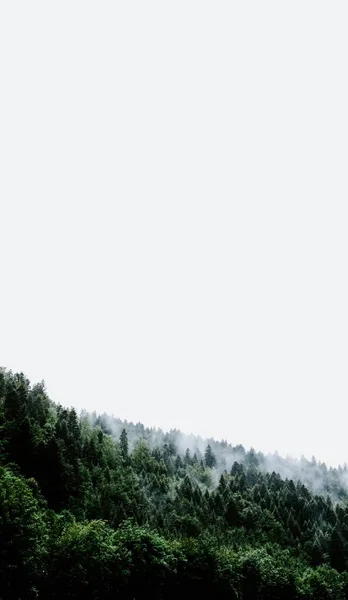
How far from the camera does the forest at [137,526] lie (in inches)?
1699

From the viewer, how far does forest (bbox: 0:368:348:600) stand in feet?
142

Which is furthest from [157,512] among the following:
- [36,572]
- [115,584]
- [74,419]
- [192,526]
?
[36,572]

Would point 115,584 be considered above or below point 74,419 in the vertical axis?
below

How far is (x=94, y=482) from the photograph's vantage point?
93.6 m

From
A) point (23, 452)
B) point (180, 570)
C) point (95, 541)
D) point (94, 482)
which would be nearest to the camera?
point (95, 541)

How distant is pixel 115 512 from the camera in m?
81.5

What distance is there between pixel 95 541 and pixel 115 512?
37.0 meters

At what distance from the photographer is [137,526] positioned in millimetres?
58344

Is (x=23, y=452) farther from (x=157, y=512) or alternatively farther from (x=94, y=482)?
(x=157, y=512)

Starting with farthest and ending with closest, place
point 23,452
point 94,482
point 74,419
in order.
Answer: point 74,419 → point 94,482 → point 23,452

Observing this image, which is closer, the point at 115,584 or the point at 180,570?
the point at 115,584

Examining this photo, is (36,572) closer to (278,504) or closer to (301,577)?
(301,577)

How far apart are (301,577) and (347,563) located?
105ft

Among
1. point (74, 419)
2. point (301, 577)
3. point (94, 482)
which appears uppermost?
point (74, 419)
